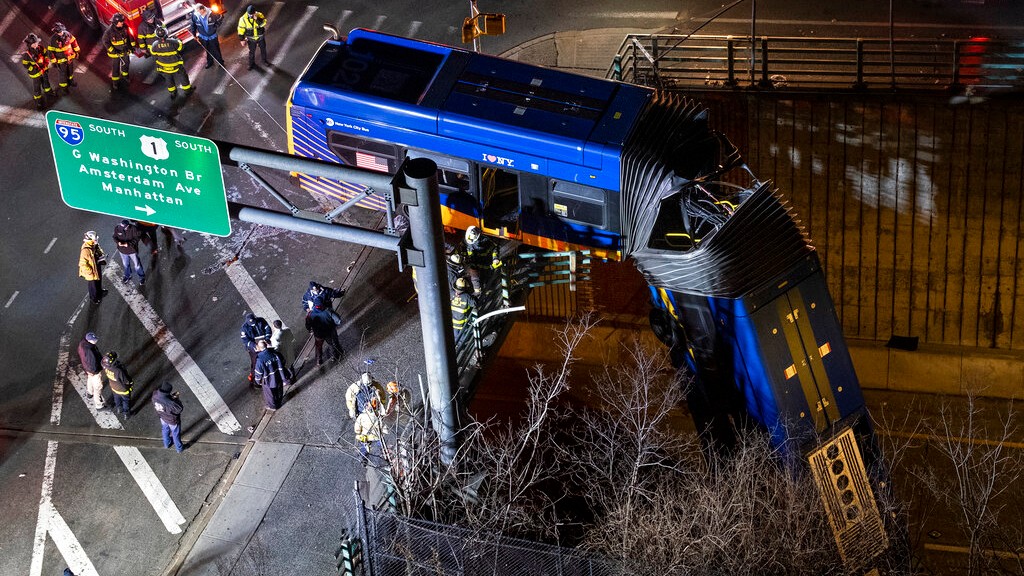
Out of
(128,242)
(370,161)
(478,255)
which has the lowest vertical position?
(128,242)

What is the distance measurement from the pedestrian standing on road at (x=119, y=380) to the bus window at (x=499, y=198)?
20.5ft

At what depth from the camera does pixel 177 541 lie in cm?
2120

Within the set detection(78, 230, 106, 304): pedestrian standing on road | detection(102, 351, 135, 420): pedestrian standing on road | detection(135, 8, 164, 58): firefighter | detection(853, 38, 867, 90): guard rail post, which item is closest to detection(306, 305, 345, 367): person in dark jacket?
detection(102, 351, 135, 420): pedestrian standing on road

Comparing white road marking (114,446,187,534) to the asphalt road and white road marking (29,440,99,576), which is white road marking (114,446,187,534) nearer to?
the asphalt road

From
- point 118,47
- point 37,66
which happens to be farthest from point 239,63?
point 37,66

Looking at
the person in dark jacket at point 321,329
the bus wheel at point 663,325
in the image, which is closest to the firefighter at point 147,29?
the person in dark jacket at point 321,329

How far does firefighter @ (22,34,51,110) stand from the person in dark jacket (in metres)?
10.3

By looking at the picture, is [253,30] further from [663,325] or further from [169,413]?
[663,325]

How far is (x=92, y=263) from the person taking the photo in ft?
81.3

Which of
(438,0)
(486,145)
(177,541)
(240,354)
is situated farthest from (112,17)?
(177,541)

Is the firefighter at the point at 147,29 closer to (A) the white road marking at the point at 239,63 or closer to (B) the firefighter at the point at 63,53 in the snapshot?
(B) the firefighter at the point at 63,53

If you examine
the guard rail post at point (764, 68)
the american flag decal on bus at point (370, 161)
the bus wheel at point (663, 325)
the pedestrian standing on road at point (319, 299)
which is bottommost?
the bus wheel at point (663, 325)

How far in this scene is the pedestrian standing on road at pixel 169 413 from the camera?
21.8m

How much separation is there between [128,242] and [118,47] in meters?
6.47
